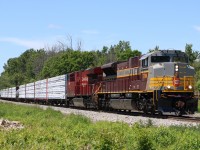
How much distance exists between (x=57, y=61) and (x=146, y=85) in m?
72.6

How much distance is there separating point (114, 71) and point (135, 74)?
419cm

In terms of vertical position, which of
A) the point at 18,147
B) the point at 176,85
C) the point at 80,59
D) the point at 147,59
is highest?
the point at 80,59

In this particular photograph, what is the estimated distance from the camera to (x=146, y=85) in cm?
2095

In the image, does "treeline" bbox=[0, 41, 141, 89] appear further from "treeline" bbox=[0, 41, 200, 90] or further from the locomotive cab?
the locomotive cab

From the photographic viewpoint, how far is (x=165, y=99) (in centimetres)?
1966

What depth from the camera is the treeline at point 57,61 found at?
89812mm

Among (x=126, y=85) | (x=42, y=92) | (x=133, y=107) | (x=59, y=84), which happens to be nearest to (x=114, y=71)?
Answer: (x=126, y=85)

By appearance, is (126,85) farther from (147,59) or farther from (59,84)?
(59,84)

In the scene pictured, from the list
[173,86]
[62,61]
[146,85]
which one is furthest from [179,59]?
[62,61]

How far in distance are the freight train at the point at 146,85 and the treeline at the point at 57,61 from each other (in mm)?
57343

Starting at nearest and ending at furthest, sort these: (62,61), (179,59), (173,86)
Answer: (173,86) → (179,59) → (62,61)

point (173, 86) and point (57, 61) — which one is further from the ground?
point (57, 61)

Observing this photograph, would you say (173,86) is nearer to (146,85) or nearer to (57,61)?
(146,85)

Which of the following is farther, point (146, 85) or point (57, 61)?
point (57, 61)
